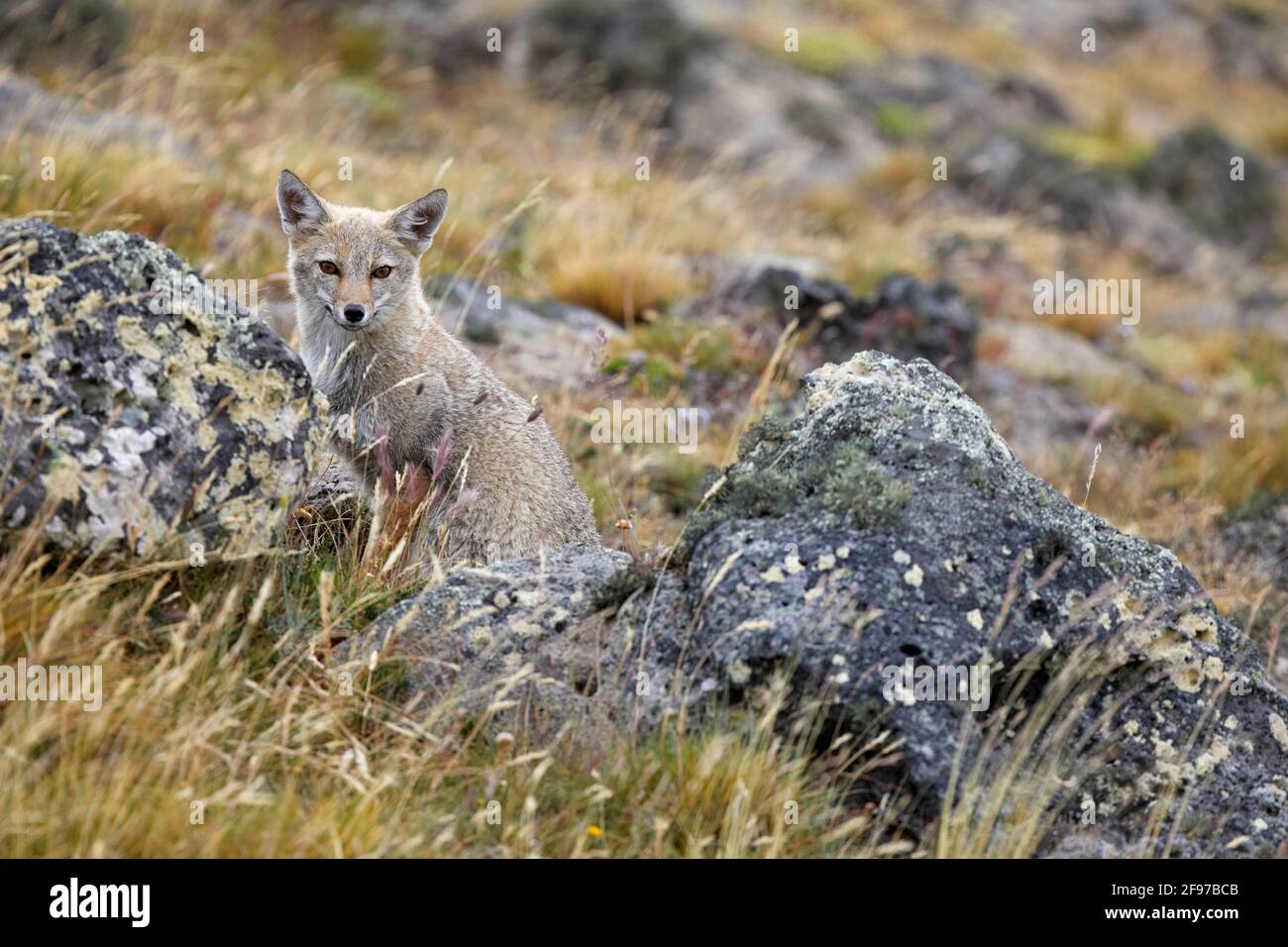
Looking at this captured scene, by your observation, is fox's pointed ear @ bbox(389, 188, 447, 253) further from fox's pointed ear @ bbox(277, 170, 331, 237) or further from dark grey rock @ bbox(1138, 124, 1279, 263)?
dark grey rock @ bbox(1138, 124, 1279, 263)

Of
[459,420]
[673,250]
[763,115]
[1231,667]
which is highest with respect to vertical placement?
[763,115]

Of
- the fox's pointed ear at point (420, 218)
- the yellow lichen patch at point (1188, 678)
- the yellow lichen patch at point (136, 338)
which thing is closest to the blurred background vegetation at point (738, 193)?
the fox's pointed ear at point (420, 218)

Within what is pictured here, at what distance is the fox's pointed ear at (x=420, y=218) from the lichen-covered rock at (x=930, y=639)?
246 centimetres

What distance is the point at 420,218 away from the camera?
A: 654 cm

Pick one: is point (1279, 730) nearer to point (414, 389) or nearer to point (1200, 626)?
point (1200, 626)

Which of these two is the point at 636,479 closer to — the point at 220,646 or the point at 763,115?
the point at 220,646

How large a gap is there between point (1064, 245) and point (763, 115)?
479 centimetres

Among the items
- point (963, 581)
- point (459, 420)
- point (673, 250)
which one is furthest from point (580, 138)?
point (963, 581)

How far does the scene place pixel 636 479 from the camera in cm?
747

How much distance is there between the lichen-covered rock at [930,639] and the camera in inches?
156

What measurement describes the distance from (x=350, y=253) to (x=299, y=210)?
0.42 metres

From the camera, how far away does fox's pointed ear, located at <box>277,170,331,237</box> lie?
20.7 ft

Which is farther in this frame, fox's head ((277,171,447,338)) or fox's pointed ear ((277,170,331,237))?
fox's pointed ear ((277,170,331,237))

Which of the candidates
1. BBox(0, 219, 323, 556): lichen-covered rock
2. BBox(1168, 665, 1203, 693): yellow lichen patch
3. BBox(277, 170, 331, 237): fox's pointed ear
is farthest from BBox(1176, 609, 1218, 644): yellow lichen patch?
BBox(277, 170, 331, 237): fox's pointed ear
